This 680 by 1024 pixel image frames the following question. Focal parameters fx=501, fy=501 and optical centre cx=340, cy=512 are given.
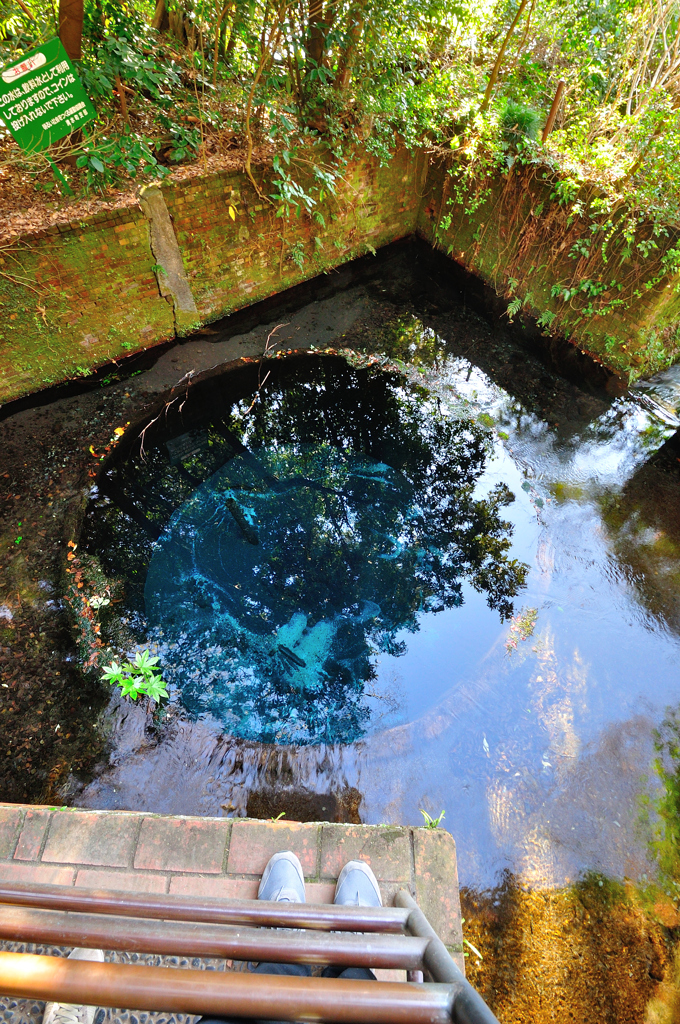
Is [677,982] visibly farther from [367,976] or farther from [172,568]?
[172,568]

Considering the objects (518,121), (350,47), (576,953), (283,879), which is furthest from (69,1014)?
(518,121)

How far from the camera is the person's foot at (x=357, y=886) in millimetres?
1687

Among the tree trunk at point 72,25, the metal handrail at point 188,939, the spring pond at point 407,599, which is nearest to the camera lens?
the metal handrail at point 188,939

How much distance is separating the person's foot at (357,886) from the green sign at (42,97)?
4.54 m

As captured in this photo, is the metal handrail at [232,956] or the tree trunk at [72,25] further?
the tree trunk at [72,25]

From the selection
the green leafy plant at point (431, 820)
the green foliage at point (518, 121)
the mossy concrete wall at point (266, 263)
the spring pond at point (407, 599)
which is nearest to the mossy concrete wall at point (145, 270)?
the mossy concrete wall at point (266, 263)

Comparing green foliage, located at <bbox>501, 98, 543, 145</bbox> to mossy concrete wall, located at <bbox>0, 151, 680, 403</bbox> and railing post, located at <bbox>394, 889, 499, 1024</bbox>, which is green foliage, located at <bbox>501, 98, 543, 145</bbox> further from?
railing post, located at <bbox>394, 889, 499, 1024</bbox>

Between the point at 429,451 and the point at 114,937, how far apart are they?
11.9 ft

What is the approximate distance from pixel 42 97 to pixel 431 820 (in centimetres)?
484

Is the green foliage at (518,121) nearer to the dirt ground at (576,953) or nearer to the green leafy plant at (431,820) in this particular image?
the green leafy plant at (431,820)

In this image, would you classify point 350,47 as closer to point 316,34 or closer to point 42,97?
point 316,34

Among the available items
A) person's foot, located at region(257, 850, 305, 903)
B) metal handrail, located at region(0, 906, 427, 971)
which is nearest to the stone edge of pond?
person's foot, located at region(257, 850, 305, 903)

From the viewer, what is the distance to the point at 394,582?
10.9 ft

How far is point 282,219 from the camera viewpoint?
5.02m
